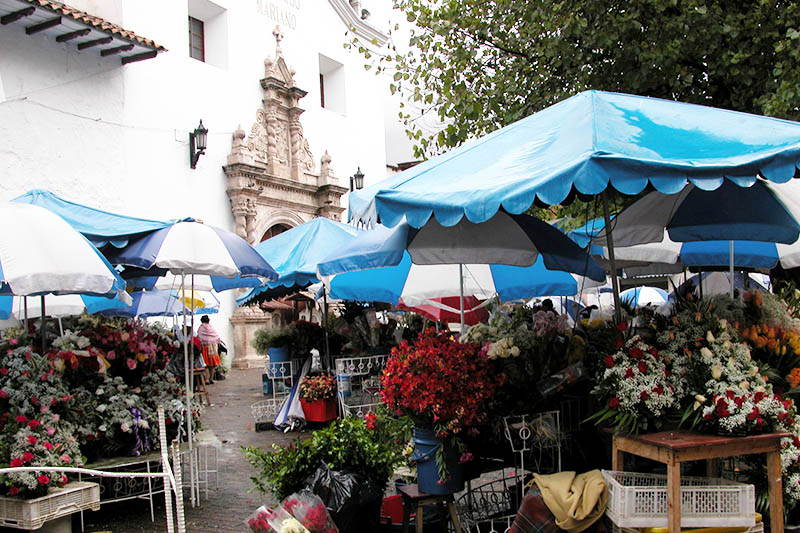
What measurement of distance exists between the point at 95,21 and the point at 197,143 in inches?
138

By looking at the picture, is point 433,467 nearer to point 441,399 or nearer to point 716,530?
point 441,399

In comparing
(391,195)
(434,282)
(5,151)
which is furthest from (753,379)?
(5,151)

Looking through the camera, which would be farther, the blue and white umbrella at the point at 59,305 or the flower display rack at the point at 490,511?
the blue and white umbrella at the point at 59,305

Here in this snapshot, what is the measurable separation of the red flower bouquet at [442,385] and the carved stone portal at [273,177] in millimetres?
13787

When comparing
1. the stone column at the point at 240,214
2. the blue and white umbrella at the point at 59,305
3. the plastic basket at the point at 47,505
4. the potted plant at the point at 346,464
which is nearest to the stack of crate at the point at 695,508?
the potted plant at the point at 346,464

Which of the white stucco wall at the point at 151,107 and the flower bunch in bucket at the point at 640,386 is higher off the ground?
the white stucco wall at the point at 151,107

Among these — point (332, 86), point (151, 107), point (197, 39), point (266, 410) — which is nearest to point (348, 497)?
point (266, 410)

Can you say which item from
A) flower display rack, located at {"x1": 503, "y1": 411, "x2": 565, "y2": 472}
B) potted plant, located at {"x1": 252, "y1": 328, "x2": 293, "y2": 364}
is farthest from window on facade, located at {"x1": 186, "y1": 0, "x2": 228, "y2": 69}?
flower display rack, located at {"x1": 503, "y1": 411, "x2": 565, "y2": 472}

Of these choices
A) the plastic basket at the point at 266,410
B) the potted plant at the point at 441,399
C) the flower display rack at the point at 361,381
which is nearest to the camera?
the potted plant at the point at 441,399

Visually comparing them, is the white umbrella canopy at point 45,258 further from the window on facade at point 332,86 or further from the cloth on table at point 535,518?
the window on facade at point 332,86

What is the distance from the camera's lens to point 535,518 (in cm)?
394

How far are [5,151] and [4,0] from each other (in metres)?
2.75

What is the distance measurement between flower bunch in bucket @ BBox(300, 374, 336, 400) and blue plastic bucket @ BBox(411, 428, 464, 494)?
5645 mm

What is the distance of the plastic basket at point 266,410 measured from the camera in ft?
35.7
